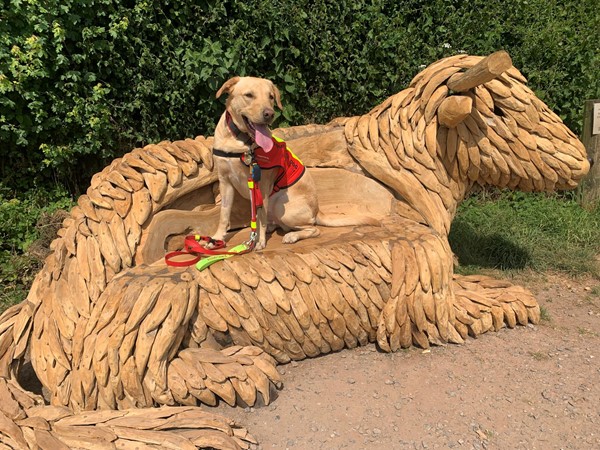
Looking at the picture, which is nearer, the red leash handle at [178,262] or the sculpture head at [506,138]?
the red leash handle at [178,262]

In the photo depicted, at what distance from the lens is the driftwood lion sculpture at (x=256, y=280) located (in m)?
2.29

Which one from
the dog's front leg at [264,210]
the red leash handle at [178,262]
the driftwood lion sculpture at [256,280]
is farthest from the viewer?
the dog's front leg at [264,210]

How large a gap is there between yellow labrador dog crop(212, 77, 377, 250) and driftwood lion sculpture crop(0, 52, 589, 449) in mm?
153

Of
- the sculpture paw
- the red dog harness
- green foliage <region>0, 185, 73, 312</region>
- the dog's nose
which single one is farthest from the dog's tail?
green foliage <region>0, 185, 73, 312</region>

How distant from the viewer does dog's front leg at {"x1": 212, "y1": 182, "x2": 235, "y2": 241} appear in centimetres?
296

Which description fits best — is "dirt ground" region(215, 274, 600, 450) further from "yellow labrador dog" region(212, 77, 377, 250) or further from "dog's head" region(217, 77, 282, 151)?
"dog's head" region(217, 77, 282, 151)

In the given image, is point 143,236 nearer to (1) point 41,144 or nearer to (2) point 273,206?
(2) point 273,206

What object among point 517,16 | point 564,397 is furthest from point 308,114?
point 564,397

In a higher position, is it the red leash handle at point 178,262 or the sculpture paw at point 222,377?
the red leash handle at point 178,262

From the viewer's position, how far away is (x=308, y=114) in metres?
5.18

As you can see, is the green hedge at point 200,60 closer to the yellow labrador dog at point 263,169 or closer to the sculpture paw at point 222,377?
the yellow labrador dog at point 263,169

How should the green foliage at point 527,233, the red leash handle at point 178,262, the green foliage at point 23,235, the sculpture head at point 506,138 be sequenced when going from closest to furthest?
Answer: the red leash handle at point 178,262
the sculpture head at point 506,138
the green foliage at point 23,235
the green foliage at point 527,233

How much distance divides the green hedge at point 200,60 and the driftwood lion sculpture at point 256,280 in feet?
4.35

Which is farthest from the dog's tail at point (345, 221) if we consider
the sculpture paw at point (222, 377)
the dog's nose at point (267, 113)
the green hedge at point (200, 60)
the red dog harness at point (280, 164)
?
the green hedge at point (200, 60)
